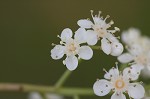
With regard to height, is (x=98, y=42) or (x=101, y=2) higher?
(x=101, y=2)

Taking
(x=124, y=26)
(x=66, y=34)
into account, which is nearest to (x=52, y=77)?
(x=124, y=26)

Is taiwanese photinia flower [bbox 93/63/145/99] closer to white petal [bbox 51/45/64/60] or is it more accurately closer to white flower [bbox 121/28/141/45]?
white petal [bbox 51/45/64/60]

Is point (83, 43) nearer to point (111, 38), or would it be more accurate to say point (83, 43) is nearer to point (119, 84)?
point (111, 38)

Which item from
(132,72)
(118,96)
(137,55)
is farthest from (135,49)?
(118,96)

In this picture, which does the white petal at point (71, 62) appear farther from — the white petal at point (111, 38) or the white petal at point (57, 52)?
the white petal at point (111, 38)

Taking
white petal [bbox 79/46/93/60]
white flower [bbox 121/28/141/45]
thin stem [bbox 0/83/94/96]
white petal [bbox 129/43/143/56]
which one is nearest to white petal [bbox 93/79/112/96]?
white petal [bbox 79/46/93/60]

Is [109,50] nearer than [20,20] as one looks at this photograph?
Yes

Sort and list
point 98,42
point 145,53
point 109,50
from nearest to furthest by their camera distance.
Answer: point 109,50 < point 98,42 < point 145,53

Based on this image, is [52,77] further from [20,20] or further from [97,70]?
[20,20]
